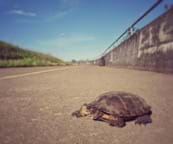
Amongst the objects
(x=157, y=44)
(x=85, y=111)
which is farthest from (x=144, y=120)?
(x=157, y=44)

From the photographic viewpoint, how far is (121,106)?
7.11ft

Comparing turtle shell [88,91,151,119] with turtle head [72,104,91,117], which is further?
turtle head [72,104,91,117]

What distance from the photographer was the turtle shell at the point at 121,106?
210 centimetres

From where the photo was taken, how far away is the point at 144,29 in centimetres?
887

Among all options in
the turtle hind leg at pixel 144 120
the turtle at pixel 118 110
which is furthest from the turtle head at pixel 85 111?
the turtle hind leg at pixel 144 120

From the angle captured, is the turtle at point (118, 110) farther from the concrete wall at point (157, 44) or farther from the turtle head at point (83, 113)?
the concrete wall at point (157, 44)

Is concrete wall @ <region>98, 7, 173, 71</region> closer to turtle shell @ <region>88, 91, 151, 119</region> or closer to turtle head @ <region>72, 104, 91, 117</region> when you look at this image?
turtle shell @ <region>88, 91, 151, 119</region>

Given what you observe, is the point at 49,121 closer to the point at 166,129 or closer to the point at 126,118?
the point at 126,118

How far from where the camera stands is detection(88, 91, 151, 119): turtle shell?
2098 millimetres

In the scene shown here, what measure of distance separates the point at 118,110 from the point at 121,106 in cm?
8

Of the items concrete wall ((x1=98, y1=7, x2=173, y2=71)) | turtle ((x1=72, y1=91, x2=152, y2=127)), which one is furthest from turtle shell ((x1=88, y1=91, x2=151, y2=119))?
concrete wall ((x1=98, y1=7, x2=173, y2=71))

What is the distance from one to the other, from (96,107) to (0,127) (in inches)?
43.0

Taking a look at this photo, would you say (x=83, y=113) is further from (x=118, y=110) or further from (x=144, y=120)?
(x=144, y=120)

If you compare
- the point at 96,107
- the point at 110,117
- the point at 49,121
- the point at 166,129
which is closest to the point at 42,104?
the point at 49,121
